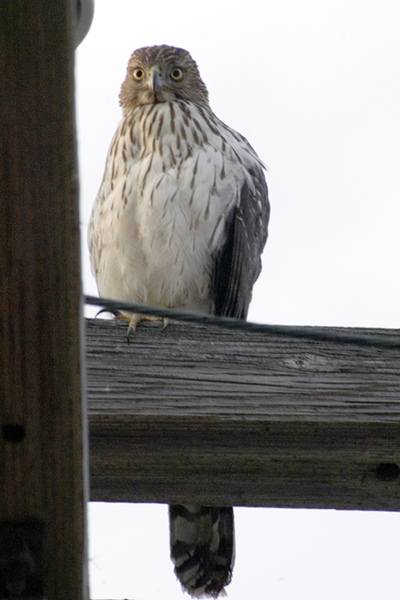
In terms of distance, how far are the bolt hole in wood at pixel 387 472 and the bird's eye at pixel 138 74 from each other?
374 cm

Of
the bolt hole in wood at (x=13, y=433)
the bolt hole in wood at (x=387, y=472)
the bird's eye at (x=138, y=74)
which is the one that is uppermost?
the bird's eye at (x=138, y=74)

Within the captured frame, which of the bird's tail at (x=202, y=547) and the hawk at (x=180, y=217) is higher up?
the hawk at (x=180, y=217)

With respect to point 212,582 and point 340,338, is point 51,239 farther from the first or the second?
point 212,582

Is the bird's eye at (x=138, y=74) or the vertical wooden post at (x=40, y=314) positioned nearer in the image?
the vertical wooden post at (x=40, y=314)

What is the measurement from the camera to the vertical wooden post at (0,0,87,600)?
107cm

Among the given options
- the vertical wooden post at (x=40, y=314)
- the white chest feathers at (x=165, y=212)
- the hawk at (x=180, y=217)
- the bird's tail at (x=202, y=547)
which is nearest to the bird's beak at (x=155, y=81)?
the hawk at (x=180, y=217)

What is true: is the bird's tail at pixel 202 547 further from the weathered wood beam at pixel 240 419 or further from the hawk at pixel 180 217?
the hawk at pixel 180 217

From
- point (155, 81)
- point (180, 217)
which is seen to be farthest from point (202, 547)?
point (155, 81)

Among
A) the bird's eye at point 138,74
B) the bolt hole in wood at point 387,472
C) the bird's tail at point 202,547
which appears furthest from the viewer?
the bird's eye at point 138,74

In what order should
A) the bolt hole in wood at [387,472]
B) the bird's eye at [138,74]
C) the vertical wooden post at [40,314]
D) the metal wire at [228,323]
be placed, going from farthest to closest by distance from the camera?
the bird's eye at [138,74] < the bolt hole in wood at [387,472] < the metal wire at [228,323] < the vertical wooden post at [40,314]

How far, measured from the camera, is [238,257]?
4293 millimetres

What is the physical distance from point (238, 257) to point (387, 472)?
98.4 inches

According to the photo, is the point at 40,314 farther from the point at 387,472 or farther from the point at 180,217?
the point at 180,217

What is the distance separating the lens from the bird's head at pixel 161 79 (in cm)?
502
